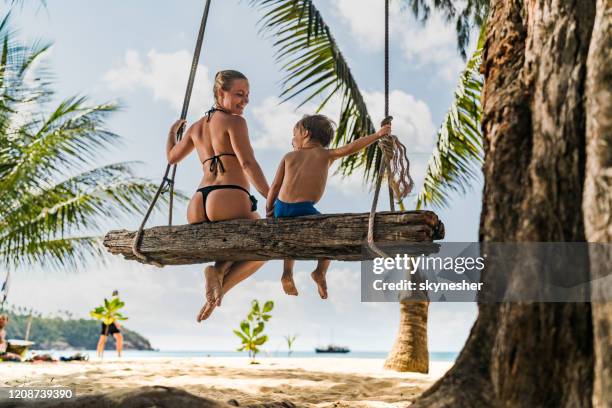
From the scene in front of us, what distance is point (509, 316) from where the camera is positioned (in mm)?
1876

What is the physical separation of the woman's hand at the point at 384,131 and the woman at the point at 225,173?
683 millimetres

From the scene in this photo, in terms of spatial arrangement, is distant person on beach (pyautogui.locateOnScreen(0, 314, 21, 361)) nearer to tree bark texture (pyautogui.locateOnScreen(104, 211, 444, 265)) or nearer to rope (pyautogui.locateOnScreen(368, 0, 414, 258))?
tree bark texture (pyautogui.locateOnScreen(104, 211, 444, 265))

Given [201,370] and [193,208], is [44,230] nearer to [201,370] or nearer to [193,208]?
[201,370]

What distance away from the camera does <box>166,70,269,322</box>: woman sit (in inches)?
126

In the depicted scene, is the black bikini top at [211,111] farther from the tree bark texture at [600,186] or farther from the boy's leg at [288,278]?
the tree bark texture at [600,186]

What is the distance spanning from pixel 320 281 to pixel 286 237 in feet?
1.71

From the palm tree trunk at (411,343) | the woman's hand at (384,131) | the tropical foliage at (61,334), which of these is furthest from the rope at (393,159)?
the tropical foliage at (61,334)

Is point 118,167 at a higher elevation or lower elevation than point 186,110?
higher

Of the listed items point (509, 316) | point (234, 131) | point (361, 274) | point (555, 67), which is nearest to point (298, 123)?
point (234, 131)

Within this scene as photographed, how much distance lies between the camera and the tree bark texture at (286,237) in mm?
2643

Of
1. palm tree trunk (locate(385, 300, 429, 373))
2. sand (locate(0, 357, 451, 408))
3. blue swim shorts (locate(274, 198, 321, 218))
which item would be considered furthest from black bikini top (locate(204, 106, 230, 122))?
palm tree trunk (locate(385, 300, 429, 373))

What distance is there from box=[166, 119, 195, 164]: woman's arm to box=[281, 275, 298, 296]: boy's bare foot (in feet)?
Result: 3.15

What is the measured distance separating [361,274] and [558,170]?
136 centimetres

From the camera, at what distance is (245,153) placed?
10.6 feet
